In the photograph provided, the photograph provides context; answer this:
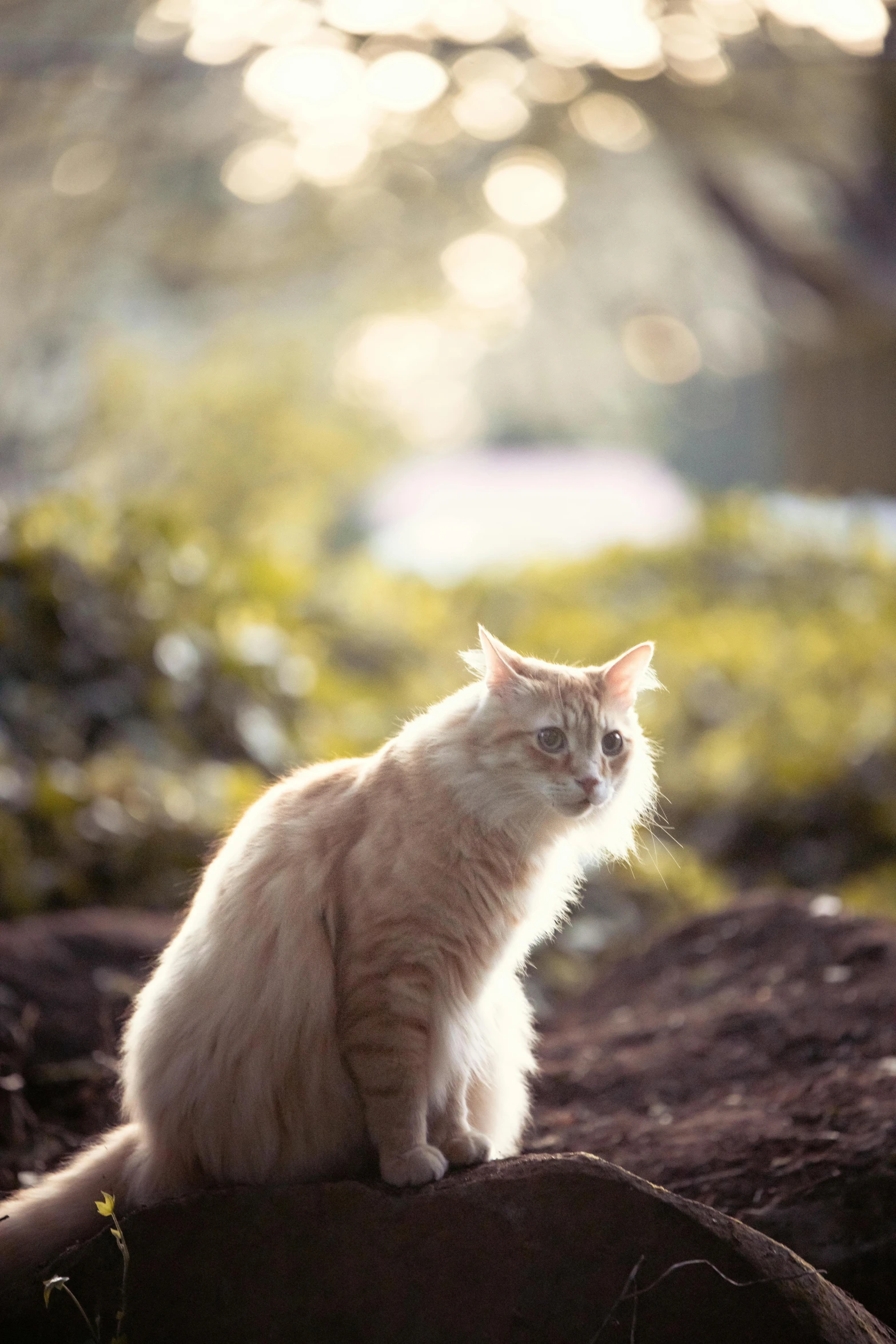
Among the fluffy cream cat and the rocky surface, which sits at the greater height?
the fluffy cream cat

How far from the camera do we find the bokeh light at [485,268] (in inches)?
380

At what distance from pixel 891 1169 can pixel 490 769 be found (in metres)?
1.29

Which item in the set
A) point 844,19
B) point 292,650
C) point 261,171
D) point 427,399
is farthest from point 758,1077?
point 427,399

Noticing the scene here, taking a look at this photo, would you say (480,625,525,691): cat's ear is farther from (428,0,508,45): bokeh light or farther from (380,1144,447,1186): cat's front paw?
(428,0,508,45): bokeh light

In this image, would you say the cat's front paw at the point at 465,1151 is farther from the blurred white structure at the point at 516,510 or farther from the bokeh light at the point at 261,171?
the blurred white structure at the point at 516,510

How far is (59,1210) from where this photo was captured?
223 cm

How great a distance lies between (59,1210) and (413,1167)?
2.36 feet

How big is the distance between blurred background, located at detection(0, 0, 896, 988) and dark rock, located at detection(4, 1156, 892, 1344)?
7.99 ft

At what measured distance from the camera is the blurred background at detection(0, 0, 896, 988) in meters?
5.38

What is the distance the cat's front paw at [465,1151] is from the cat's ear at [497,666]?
2.88 ft

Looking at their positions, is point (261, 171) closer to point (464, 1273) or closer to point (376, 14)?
point (376, 14)

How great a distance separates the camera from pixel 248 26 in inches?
234

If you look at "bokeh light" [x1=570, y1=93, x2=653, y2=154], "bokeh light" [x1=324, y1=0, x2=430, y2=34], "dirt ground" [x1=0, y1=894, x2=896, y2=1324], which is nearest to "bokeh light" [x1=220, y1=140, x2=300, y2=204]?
"bokeh light" [x1=570, y1=93, x2=653, y2=154]

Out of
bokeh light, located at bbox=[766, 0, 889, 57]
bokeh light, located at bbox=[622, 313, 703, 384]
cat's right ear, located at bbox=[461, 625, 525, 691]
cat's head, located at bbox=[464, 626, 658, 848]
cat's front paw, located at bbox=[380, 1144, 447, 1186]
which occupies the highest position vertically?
bokeh light, located at bbox=[766, 0, 889, 57]
